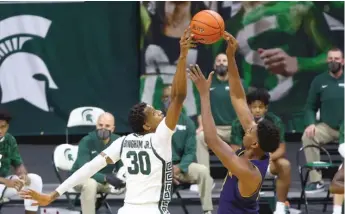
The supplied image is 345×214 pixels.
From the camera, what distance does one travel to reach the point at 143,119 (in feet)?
23.5

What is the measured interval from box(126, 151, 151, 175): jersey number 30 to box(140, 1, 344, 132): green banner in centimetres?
705

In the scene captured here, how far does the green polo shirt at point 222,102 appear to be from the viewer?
1208cm

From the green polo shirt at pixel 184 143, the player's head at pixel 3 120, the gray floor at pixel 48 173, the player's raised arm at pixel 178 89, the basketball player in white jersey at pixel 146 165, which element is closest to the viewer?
the player's raised arm at pixel 178 89

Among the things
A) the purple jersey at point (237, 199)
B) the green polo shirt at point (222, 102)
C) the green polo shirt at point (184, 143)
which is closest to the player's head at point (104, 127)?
the green polo shirt at point (184, 143)

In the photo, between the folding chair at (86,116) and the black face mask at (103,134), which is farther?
the folding chair at (86,116)

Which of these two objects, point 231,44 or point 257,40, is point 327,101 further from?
point 231,44

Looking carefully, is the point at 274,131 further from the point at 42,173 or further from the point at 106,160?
the point at 42,173

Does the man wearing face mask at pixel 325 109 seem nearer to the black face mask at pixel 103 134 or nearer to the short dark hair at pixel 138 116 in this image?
the black face mask at pixel 103 134

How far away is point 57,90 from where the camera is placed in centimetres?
1473

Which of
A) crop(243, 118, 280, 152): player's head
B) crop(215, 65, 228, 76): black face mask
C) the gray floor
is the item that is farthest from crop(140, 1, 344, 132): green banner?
crop(243, 118, 280, 152): player's head

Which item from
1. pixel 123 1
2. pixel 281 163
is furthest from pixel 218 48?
pixel 281 163

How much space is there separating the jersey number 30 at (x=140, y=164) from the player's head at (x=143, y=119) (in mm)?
216

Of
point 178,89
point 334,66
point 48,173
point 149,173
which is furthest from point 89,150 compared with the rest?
point 178,89

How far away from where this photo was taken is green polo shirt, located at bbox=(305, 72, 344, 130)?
12.0 meters
